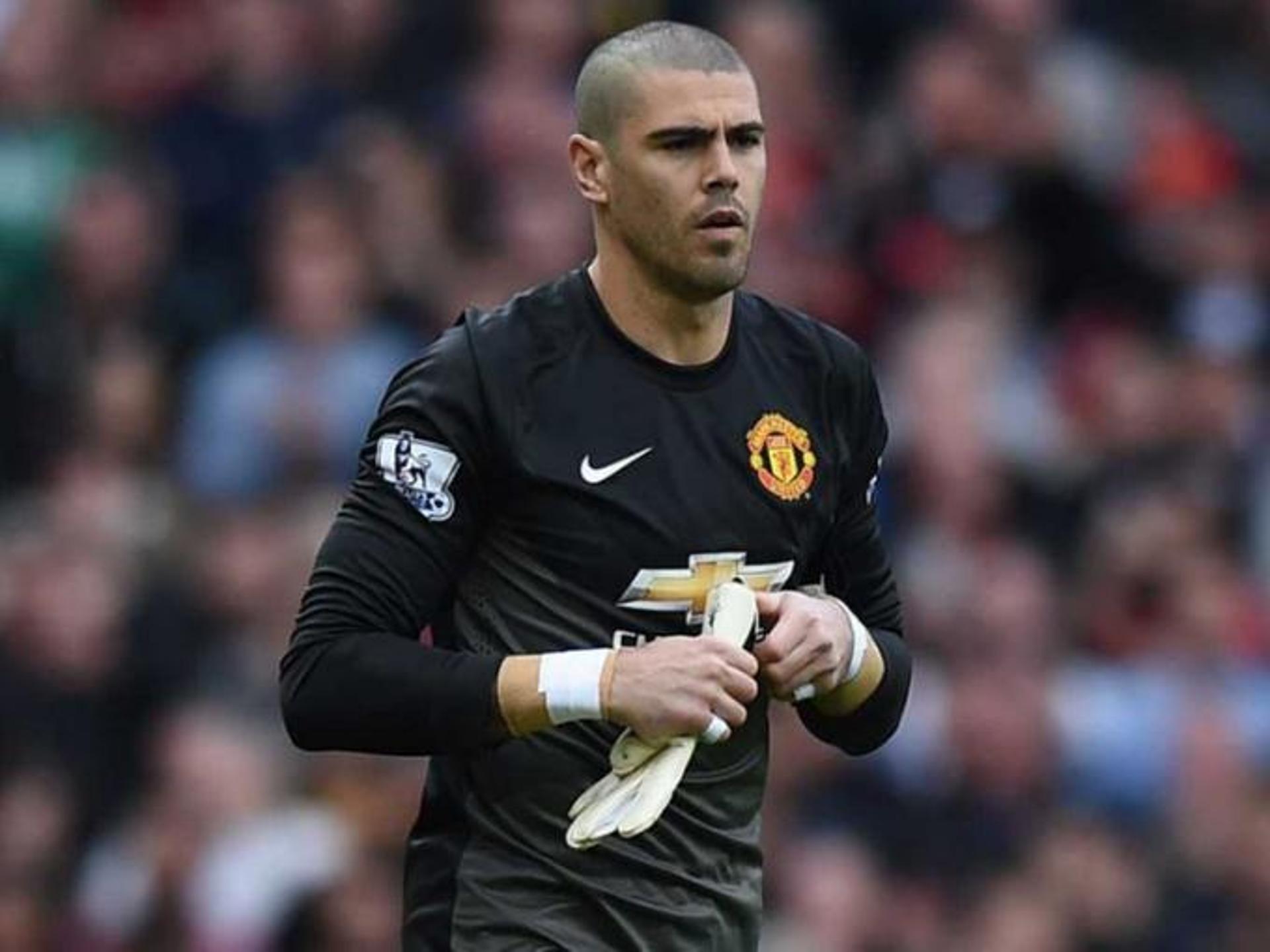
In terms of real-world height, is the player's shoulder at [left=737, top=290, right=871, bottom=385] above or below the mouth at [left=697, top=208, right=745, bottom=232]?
below

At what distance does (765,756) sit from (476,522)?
2.07ft

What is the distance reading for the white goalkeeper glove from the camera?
5246 millimetres

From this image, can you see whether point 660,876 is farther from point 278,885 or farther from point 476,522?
point 278,885

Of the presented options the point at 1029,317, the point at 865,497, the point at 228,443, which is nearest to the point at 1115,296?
the point at 1029,317

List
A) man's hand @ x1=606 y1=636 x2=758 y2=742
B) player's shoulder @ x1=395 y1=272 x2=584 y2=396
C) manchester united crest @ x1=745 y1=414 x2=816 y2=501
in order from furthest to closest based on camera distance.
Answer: manchester united crest @ x1=745 y1=414 x2=816 y2=501 < player's shoulder @ x1=395 y1=272 x2=584 y2=396 < man's hand @ x1=606 y1=636 x2=758 y2=742

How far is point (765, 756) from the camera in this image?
18.7ft

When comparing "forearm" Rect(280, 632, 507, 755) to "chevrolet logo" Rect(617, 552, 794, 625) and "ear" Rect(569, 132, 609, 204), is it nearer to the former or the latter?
"chevrolet logo" Rect(617, 552, 794, 625)

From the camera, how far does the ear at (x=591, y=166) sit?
18.5 feet

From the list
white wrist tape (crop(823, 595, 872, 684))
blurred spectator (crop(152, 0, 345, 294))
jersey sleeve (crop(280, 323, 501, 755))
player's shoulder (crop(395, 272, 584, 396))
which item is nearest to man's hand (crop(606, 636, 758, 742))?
jersey sleeve (crop(280, 323, 501, 755))

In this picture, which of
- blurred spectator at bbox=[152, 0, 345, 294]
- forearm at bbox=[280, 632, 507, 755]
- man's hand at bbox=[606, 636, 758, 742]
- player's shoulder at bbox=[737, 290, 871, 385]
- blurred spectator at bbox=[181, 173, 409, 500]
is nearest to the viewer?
man's hand at bbox=[606, 636, 758, 742]

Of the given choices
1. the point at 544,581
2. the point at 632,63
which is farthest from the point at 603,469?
the point at 632,63

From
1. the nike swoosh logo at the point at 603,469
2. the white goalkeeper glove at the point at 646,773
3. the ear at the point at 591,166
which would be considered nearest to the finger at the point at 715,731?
the white goalkeeper glove at the point at 646,773

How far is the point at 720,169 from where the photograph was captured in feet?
18.1

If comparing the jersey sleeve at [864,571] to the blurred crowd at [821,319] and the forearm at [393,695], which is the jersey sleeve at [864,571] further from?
the blurred crowd at [821,319]
